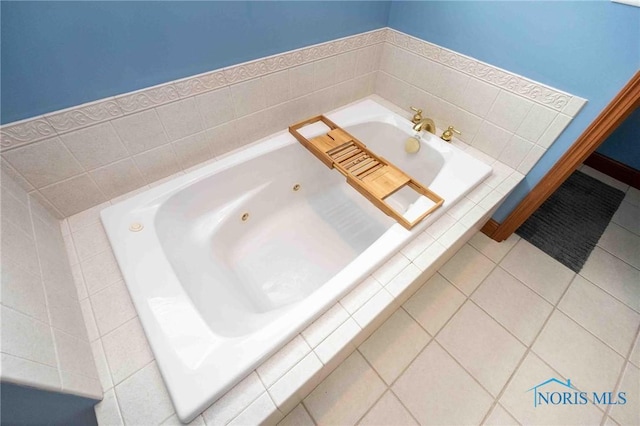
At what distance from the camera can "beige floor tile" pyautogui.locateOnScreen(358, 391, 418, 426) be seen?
1.02m

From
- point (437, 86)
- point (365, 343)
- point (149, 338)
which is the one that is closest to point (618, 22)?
point (437, 86)

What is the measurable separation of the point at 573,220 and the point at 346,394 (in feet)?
5.97

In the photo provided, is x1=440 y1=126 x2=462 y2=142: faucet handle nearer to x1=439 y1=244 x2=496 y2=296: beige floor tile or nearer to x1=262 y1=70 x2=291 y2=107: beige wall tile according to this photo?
x1=439 y1=244 x2=496 y2=296: beige floor tile

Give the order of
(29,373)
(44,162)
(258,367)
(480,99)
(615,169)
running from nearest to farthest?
(29,373)
(258,367)
(44,162)
(480,99)
(615,169)

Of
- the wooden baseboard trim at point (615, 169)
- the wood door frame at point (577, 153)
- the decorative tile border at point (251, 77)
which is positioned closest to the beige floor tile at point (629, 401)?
the wood door frame at point (577, 153)

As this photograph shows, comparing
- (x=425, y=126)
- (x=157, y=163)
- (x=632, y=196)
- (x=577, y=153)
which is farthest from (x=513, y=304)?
(x=157, y=163)

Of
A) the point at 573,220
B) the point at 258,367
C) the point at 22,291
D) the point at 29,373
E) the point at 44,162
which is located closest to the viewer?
the point at 29,373

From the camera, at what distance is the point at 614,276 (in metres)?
1.46

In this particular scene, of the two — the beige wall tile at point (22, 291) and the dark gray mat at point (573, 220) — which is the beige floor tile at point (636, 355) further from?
the beige wall tile at point (22, 291)

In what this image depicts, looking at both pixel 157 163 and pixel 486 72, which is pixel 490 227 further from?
pixel 157 163

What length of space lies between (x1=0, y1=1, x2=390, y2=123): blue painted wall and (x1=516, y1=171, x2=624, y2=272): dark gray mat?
1.79m

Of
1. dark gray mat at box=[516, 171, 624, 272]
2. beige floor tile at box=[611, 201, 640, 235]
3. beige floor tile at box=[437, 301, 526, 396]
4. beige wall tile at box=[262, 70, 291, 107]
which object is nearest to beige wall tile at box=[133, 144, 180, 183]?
beige wall tile at box=[262, 70, 291, 107]

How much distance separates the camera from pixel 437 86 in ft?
4.69

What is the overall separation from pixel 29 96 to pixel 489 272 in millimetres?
2022
